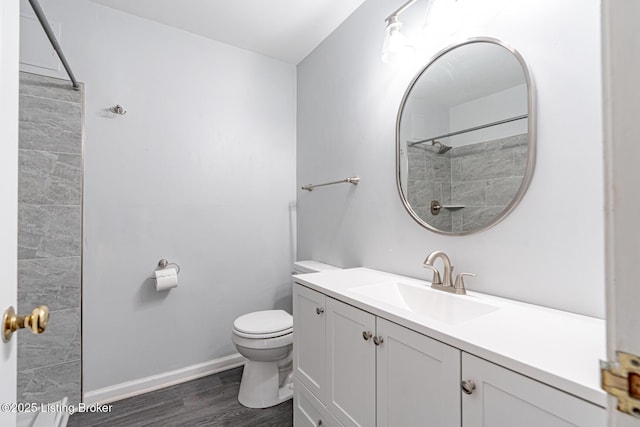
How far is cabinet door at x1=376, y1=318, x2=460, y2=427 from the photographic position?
78 cm

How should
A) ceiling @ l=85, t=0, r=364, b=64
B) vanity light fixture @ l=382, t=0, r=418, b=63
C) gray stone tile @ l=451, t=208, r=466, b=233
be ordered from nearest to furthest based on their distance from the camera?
gray stone tile @ l=451, t=208, r=466, b=233 → vanity light fixture @ l=382, t=0, r=418, b=63 → ceiling @ l=85, t=0, r=364, b=64

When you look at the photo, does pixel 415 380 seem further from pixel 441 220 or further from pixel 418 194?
pixel 418 194

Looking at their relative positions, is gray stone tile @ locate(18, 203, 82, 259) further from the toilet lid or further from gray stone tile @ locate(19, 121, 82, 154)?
the toilet lid

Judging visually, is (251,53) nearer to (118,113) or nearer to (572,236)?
(118,113)

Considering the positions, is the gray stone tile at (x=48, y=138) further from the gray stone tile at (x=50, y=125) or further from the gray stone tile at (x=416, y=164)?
the gray stone tile at (x=416, y=164)

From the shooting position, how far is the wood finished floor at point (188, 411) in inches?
64.5

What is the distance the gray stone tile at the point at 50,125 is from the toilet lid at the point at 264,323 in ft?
4.78

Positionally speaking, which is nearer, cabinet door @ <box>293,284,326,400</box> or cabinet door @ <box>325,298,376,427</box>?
cabinet door @ <box>325,298,376,427</box>

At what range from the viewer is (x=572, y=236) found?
0.95m

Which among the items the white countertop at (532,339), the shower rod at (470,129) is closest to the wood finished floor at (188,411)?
the white countertop at (532,339)

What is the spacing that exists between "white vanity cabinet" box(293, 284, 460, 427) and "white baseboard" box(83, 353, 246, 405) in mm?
930

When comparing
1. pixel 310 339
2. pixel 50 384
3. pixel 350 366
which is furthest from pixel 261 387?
pixel 50 384

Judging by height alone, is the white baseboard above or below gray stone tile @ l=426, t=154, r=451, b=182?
below

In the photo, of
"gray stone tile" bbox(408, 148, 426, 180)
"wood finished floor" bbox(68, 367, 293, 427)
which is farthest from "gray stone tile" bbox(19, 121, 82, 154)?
"gray stone tile" bbox(408, 148, 426, 180)
